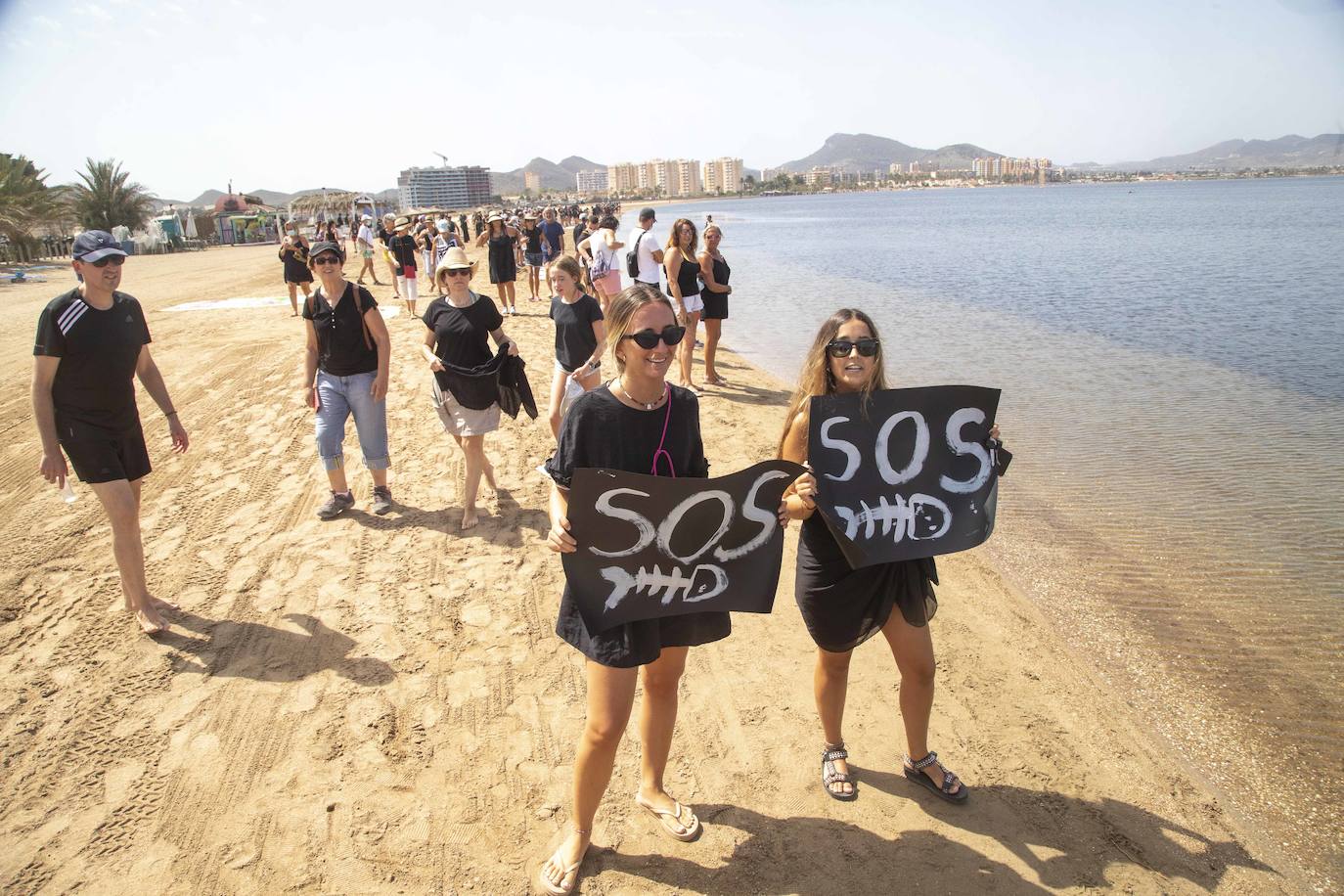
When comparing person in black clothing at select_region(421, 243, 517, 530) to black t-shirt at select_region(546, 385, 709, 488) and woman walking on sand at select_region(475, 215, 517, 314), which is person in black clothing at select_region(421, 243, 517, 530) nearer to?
black t-shirt at select_region(546, 385, 709, 488)

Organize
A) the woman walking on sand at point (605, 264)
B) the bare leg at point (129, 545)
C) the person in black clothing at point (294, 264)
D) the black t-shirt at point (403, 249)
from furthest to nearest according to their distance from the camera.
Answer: the black t-shirt at point (403, 249) < the person in black clothing at point (294, 264) < the woman walking on sand at point (605, 264) < the bare leg at point (129, 545)

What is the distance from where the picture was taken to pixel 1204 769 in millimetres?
3631

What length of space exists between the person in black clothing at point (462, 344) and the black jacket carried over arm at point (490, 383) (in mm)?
14

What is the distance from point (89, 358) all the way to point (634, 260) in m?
6.50

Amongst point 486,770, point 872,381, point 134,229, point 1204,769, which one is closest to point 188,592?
point 486,770

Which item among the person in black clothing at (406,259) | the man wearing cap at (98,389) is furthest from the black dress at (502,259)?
the man wearing cap at (98,389)

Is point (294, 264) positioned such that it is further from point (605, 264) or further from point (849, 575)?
point (849, 575)

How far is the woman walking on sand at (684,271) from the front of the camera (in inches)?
344

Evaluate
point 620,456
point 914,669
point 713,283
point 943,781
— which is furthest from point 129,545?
point 713,283

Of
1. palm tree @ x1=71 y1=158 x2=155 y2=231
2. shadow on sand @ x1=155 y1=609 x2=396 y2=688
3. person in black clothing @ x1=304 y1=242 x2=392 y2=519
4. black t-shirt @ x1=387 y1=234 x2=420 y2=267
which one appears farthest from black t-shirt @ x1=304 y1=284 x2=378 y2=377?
palm tree @ x1=71 y1=158 x2=155 y2=231

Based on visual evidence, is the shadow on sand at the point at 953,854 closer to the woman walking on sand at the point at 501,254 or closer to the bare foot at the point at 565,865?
the bare foot at the point at 565,865

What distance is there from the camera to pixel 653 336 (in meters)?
2.51

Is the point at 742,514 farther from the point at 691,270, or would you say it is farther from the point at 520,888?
the point at 691,270

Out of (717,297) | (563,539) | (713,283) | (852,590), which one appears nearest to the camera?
(563,539)
